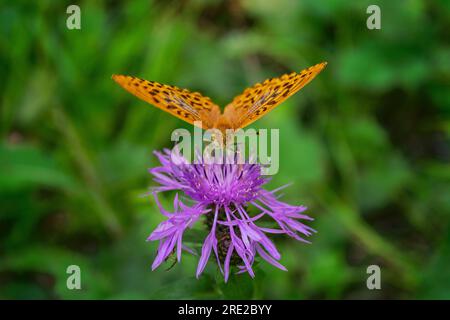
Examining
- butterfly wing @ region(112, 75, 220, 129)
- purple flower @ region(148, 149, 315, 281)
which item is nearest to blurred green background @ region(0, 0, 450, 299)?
purple flower @ region(148, 149, 315, 281)

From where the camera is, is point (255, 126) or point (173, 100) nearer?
point (173, 100)

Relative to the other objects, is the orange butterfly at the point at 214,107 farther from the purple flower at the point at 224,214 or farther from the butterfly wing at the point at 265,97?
the purple flower at the point at 224,214

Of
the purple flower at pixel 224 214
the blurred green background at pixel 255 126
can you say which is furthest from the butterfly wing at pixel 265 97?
the blurred green background at pixel 255 126

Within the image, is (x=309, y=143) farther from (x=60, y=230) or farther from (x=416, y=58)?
(x=60, y=230)

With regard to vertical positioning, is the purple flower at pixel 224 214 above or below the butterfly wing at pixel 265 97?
below

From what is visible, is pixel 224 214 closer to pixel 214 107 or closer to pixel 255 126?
pixel 214 107

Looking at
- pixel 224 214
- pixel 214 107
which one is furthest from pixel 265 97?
pixel 224 214
